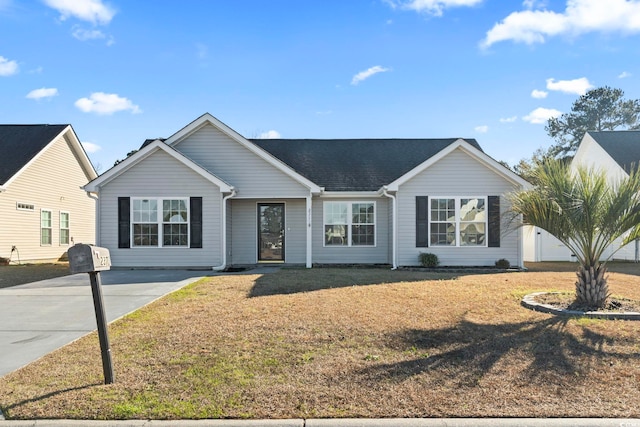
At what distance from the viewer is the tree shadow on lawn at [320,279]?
9172mm

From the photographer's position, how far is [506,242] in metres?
14.1

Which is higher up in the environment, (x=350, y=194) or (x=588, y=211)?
(x=350, y=194)

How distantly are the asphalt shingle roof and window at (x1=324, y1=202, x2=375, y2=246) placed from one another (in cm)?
1308

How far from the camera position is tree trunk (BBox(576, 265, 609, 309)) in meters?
7.05

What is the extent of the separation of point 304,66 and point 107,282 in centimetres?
1143

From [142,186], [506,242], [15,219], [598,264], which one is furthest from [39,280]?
[506,242]

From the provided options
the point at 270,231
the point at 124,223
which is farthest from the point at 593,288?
the point at 124,223

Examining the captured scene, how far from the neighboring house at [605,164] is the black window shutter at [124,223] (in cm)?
1499

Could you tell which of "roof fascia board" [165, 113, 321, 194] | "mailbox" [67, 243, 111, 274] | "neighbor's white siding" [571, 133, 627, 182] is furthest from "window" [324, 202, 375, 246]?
"mailbox" [67, 243, 111, 274]

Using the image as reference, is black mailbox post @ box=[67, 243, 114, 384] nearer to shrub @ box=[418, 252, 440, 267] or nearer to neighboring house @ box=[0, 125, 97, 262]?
shrub @ box=[418, 252, 440, 267]

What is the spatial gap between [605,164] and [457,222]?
1089cm

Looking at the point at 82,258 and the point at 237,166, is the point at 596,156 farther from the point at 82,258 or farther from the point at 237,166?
the point at 82,258

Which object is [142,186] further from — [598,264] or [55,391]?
[598,264]

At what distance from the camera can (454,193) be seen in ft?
45.6
